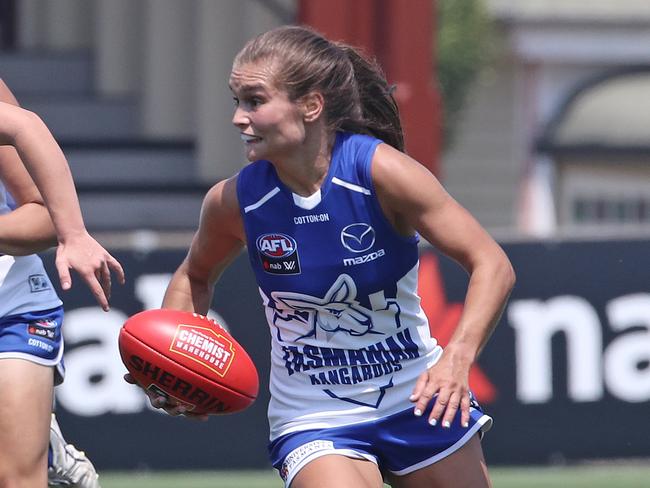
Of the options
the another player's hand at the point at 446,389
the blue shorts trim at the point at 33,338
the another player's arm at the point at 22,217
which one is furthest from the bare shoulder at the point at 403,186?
the blue shorts trim at the point at 33,338

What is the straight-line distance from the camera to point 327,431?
13.5 ft

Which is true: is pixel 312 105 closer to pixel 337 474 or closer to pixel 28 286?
pixel 337 474

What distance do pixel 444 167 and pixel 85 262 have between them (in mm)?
17382

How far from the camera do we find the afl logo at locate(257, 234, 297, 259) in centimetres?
410

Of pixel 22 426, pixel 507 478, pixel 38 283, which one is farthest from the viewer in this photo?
pixel 507 478

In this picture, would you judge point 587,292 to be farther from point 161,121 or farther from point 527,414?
point 161,121

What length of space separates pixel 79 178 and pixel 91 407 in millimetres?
4841

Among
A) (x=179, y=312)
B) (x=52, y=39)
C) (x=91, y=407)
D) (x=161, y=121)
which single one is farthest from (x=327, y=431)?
(x=52, y=39)

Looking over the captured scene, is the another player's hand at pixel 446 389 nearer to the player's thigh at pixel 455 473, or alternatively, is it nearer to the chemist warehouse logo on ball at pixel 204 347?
the player's thigh at pixel 455 473

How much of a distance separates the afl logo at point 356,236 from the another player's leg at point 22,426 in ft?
3.48

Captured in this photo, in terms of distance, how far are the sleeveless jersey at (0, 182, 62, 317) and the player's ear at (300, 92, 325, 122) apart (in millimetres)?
1022

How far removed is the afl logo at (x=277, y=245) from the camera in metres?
4.10

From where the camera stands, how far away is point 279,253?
4.11m

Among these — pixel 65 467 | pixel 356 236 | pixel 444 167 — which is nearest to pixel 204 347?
pixel 356 236
